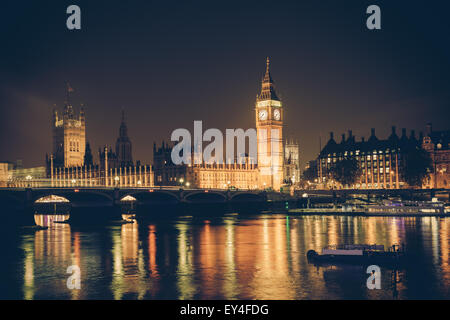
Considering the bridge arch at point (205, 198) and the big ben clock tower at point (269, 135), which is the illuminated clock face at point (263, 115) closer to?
the big ben clock tower at point (269, 135)

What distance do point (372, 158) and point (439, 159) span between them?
2198 cm

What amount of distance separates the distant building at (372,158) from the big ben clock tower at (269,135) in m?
14.6

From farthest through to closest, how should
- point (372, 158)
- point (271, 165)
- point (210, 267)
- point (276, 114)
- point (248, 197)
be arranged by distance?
point (276, 114) < point (271, 165) < point (372, 158) < point (248, 197) < point (210, 267)

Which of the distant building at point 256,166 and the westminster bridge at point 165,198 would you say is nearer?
the westminster bridge at point 165,198

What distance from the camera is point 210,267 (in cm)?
3697

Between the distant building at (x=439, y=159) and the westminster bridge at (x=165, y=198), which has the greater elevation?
the distant building at (x=439, y=159)

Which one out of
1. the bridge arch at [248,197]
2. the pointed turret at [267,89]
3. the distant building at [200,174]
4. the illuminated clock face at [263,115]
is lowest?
the bridge arch at [248,197]

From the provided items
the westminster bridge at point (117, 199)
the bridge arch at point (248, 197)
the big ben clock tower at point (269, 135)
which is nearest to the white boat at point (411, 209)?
the westminster bridge at point (117, 199)

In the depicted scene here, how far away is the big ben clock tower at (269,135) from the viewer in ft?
582

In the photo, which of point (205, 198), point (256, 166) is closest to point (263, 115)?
point (256, 166)

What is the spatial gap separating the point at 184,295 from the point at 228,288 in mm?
2745

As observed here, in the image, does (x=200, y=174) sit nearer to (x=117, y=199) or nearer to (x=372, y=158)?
(x=372, y=158)
